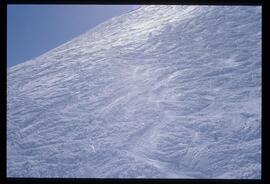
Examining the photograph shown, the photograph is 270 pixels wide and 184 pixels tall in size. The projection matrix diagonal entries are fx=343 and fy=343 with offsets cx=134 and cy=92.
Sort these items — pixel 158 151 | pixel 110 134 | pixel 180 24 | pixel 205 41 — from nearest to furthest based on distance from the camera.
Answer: pixel 158 151
pixel 110 134
pixel 180 24
pixel 205 41

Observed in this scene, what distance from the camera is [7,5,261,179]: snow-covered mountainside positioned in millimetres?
4617

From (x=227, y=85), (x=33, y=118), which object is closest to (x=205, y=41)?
(x=227, y=85)

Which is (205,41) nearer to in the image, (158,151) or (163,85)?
(163,85)

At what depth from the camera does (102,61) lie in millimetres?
7941

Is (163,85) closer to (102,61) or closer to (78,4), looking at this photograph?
(102,61)

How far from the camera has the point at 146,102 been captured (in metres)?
6.33

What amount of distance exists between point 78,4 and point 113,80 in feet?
19.4

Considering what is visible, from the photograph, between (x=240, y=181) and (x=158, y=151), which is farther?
(x=158, y=151)

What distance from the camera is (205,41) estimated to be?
876cm

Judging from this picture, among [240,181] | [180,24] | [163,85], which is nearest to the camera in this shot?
[240,181]

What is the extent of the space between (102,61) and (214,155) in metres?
3.70

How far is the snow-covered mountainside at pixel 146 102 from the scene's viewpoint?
462 cm

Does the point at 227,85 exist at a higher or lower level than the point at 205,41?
lower
